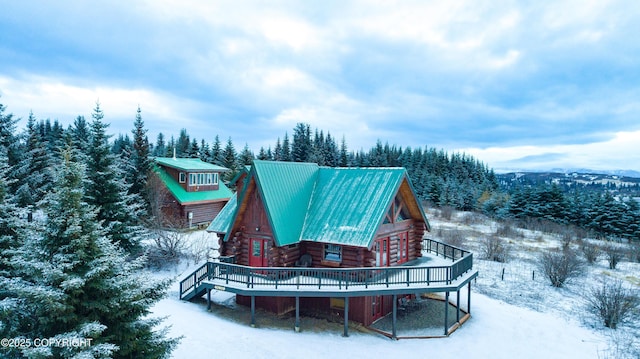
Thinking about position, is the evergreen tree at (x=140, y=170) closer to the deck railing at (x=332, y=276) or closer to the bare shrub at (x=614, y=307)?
the deck railing at (x=332, y=276)

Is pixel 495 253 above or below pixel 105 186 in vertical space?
below

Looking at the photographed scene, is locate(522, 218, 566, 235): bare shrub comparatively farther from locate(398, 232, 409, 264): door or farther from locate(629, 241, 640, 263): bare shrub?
locate(398, 232, 409, 264): door

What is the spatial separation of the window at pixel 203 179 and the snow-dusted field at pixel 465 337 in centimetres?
1669

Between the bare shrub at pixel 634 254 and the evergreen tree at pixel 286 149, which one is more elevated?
the evergreen tree at pixel 286 149

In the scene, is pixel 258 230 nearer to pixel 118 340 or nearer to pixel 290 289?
pixel 290 289

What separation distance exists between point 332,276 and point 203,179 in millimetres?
27680

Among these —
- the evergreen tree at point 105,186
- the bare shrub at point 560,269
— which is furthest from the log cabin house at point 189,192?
the bare shrub at point 560,269

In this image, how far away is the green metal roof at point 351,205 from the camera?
1925 centimetres

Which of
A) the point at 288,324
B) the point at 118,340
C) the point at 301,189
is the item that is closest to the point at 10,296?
the point at 118,340

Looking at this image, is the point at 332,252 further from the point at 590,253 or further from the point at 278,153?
the point at 278,153

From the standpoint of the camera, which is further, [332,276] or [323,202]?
[323,202]

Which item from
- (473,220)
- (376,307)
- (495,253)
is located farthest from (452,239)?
(376,307)

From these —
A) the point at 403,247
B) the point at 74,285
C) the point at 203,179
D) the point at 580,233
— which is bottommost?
the point at 580,233

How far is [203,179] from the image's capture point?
42.4 metres
